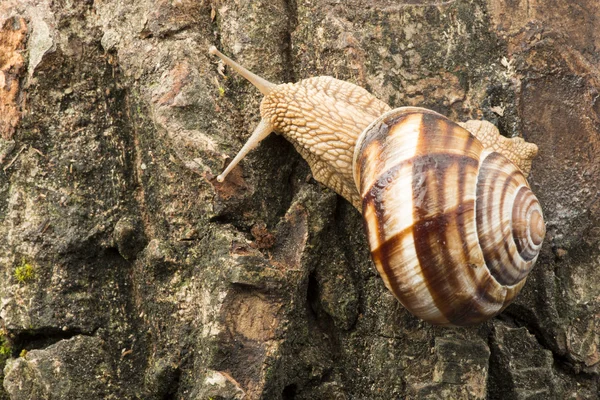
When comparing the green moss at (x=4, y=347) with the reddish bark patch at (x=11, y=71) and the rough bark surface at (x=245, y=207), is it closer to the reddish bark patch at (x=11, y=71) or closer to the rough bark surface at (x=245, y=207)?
the rough bark surface at (x=245, y=207)

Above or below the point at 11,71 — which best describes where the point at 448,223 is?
below

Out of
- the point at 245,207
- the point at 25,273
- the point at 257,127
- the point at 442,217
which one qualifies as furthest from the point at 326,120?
the point at 25,273

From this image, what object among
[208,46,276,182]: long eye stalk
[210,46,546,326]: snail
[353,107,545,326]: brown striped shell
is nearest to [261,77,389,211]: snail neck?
[208,46,276,182]: long eye stalk

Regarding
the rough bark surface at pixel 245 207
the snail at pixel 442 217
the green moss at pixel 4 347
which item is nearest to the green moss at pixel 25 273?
the rough bark surface at pixel 245 207

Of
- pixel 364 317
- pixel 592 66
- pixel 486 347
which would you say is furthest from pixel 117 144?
pixel 592 66

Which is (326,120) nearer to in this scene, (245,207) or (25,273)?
(245,207)

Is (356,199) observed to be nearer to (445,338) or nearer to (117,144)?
(445,338)
